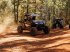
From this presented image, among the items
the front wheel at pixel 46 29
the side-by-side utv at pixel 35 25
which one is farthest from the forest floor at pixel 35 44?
the front wheel at pixel 46 29

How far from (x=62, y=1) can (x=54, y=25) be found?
8745 millimetres

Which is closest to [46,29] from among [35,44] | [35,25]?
[35,25]

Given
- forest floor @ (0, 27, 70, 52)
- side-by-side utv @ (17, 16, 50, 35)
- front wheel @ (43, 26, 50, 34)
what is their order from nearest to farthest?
forest floor @ (0, 27, 70, 52)
side-by-side utv @ (17, 16, 50, 35)
front wheel @ (43, 26, 50, 34)

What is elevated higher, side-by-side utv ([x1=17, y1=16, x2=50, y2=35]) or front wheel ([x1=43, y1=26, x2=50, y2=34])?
side-by-side utv ([x1=17, y1=16, x2=50, y2=35])

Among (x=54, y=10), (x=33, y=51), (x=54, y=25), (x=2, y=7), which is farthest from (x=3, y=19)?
(x=33, y=51)

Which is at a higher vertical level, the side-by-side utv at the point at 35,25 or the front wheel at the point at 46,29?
the side-by-side utv at the point at 35,25

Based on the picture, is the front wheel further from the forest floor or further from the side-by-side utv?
the forest floor

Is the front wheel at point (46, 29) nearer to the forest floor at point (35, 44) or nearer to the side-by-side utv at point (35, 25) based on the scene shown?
the side-by-side utv at point (35, 25)

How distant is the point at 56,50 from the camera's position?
11.2 metres

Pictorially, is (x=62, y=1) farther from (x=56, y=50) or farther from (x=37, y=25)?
(x=56, y=50)

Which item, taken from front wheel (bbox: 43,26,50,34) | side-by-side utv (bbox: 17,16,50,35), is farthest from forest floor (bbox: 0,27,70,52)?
front wheel (bbox: 43,26,50,34)

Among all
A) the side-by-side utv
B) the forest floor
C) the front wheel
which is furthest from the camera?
the front wheel

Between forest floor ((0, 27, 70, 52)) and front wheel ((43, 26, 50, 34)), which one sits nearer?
forest floor ((0, 27, 70, 52))

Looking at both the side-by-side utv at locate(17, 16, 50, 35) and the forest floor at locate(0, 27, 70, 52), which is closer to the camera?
the forest floor at locate(0, 27, 70, 52)
